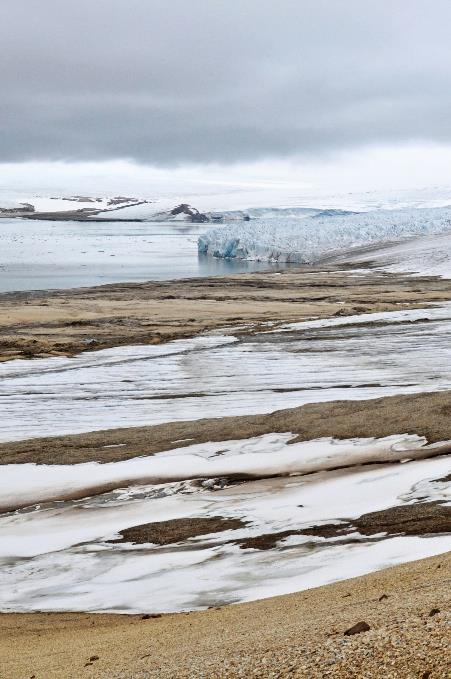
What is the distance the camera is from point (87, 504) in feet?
47.1

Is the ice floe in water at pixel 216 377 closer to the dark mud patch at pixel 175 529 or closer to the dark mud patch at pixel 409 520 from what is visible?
the dark mud patch at pixel 175 529

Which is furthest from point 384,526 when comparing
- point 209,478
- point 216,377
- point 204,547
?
point 216,377

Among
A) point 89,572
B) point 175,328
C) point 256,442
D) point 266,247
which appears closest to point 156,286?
point 175,328

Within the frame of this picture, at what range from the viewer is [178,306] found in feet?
128

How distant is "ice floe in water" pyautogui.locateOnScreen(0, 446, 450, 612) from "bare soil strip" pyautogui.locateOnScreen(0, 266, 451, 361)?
14257 mm

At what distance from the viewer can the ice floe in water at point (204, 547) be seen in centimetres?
1027

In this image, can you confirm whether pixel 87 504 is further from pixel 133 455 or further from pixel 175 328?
pixel 175 328

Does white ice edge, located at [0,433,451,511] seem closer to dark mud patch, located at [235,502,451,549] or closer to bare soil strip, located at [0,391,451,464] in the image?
bare soil strip, located at [0,391,451,464]

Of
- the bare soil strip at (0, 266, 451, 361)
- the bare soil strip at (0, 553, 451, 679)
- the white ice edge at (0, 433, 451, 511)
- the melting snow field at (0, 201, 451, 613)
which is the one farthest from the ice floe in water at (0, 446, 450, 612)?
the bare soil strip at (0, 266, 451, 361)

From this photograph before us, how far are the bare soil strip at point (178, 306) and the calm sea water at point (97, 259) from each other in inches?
319

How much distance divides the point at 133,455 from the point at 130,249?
244 ft

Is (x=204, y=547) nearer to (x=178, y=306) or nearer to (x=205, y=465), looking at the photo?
(x=205, y=465)

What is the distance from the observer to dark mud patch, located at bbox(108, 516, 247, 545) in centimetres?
1233

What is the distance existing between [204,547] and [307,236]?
62.8 metres
